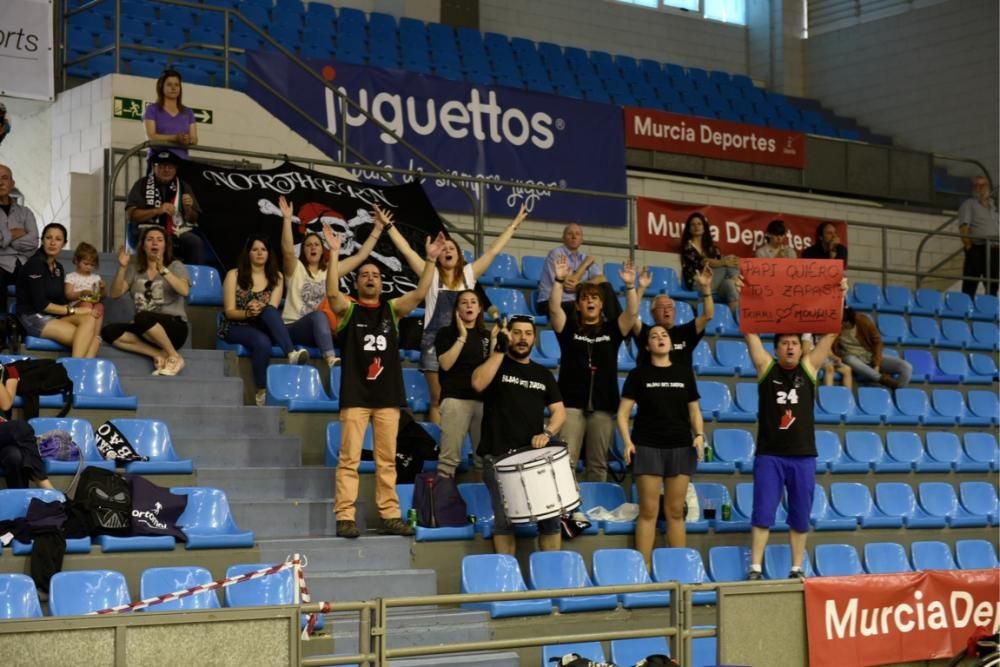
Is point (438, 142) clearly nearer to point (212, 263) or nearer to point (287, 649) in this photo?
point (212, 263)

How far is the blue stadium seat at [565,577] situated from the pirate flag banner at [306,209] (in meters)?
3.51

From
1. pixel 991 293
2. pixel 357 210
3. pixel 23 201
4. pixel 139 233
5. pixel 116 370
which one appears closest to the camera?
pixel 116 370

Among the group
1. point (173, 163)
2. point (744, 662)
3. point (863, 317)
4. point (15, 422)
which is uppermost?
point (173, 163)

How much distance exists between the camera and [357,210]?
1234cm

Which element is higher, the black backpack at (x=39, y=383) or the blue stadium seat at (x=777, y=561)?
the black backpack at (x=39, y=383)

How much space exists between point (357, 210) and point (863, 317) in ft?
15.7

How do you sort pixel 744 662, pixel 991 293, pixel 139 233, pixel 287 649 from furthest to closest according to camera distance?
pixel 991 293, pixel 139 233, pixel 744 662, pixel 287 649

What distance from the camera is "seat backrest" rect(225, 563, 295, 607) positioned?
7758 mm

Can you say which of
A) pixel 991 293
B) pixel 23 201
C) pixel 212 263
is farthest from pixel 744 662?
pixel 991 293

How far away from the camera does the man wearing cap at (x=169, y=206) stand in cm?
1123

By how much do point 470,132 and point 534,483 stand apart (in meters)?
7.18

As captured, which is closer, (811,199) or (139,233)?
(139,233)

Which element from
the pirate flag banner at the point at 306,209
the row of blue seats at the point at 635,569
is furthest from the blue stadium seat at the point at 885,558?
the pirate flag banner at the point at 306,209

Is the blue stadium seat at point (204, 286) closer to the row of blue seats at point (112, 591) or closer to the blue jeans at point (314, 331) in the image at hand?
the blue jeans at point (314, 331)
